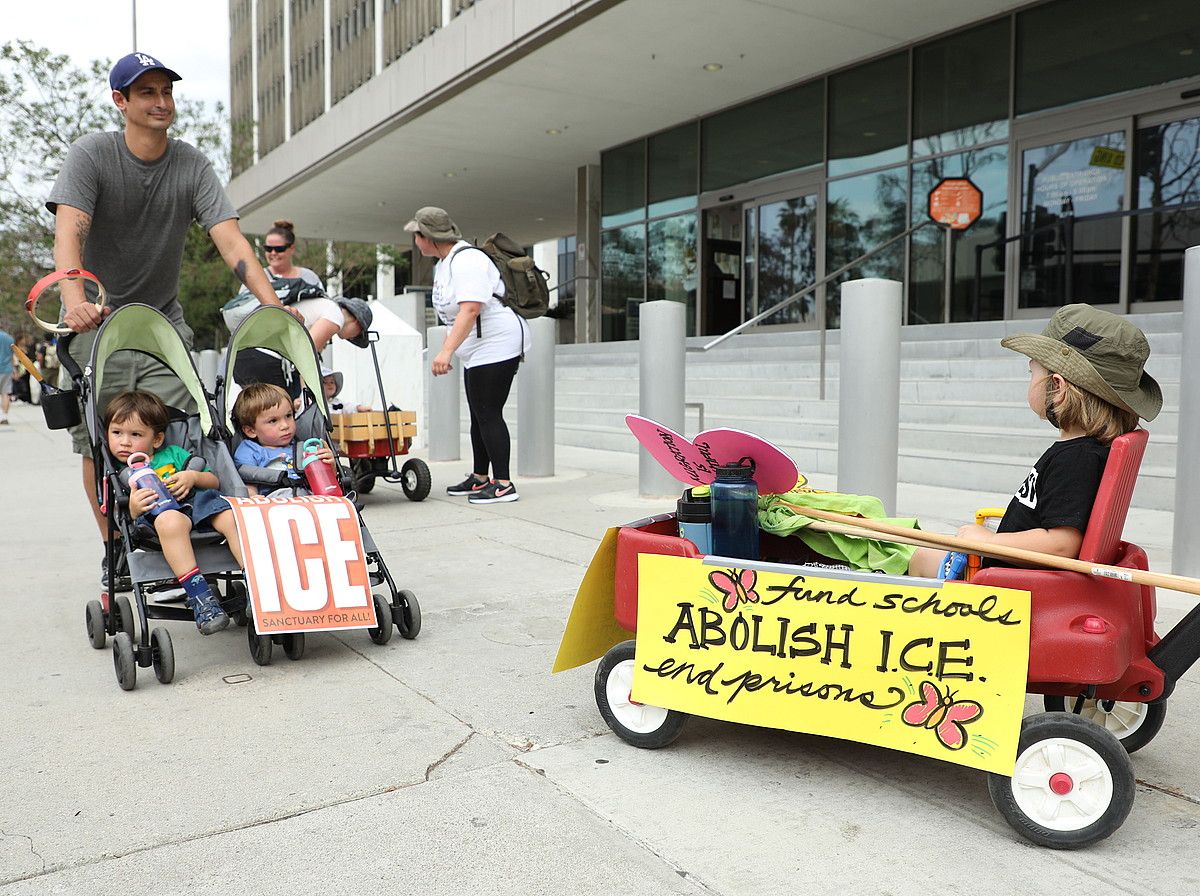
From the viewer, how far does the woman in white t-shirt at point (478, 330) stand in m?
6.59

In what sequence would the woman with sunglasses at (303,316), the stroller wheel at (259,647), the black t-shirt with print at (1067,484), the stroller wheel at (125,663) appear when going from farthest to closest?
the woman with sunglasses at (303,316)
the stroller wheel at (259,647)
the stroller wheel at (125,663)
the black t-shirt with print at (1067,484)

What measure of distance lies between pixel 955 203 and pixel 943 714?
39.4 ft

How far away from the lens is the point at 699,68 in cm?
1388

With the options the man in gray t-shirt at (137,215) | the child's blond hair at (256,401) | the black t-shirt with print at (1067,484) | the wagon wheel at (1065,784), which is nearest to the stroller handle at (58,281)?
the man in gray t-shirt at (137,215)

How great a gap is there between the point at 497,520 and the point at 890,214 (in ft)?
31.9

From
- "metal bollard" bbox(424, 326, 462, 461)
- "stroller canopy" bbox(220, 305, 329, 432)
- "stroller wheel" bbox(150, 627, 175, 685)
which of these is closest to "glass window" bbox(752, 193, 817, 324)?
"metal bollard" bbox(424, 326, 462, 461)

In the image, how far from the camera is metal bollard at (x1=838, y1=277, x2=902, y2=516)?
5.62 m

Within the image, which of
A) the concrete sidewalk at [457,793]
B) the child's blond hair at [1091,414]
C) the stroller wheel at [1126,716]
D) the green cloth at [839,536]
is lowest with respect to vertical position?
the concrete sidewalk at [457,793]

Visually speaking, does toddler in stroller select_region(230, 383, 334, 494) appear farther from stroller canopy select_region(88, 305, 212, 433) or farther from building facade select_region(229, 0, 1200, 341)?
building facade select_region(229, 0, 1200, 341)

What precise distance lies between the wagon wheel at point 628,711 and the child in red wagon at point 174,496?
4.72 ft

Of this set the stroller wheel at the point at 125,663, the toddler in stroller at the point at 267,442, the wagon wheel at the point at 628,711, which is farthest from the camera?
the toddler in stroller at the point at 267,442

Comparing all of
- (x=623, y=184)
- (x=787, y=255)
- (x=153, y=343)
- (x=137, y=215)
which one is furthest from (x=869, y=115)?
(x=153, y=343)

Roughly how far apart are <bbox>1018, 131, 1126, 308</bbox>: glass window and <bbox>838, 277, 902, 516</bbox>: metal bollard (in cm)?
698

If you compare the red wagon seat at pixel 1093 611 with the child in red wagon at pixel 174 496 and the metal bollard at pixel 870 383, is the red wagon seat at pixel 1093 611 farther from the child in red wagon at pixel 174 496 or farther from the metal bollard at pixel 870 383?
the metal bollard at pixel 870 383
